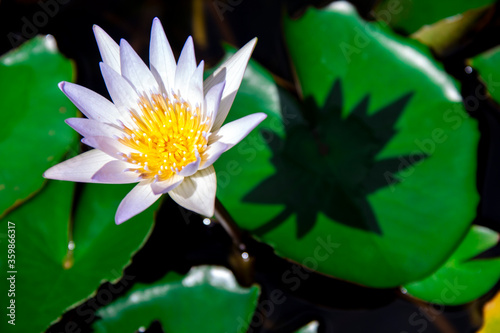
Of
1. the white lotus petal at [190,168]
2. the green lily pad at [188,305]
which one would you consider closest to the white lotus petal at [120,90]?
the white lotus petal at [190,168]

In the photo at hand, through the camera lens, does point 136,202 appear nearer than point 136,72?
Yes

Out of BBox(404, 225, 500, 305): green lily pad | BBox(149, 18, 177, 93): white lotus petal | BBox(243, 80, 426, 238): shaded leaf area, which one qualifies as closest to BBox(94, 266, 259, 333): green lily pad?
BBox(243, 80, 426, 238): shaded leaf area

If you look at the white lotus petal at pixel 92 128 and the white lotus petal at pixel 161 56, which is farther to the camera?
the white lotus petal at pixel 161 56

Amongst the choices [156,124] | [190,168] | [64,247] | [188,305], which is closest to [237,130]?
[190,168]

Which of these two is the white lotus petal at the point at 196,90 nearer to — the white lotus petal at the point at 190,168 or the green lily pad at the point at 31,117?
the white lotus petal at the point at 190,168

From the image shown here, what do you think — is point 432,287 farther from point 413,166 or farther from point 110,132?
point 110,132

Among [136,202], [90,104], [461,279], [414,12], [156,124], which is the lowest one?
[461,279]

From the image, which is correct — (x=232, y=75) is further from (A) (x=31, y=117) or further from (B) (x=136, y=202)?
(A) (x=31, y=117)
